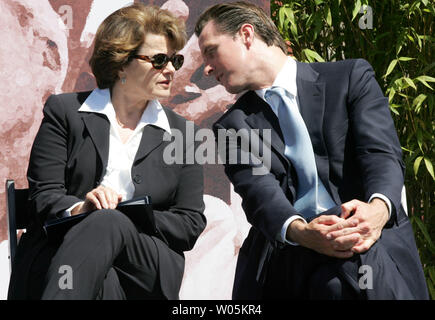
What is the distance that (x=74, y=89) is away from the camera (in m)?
4.32

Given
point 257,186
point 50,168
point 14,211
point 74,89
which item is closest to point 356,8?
point 74,89

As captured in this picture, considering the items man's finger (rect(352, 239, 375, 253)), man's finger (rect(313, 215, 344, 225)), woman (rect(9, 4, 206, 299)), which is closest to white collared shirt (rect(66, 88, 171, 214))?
woman (rect(9, 4, 206, 299))

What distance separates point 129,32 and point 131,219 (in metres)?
0.99

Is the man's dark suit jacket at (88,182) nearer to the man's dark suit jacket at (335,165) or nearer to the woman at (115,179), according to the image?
the woman at (115,179)

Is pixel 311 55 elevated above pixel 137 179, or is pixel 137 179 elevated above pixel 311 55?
pixel 311 55

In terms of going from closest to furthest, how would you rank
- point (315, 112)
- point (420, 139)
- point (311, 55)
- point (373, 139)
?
point (373, 139) < point (315, 112) < point (420, 139) < point (311, 55)

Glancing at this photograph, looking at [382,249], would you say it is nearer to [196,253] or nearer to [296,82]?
[296,82]

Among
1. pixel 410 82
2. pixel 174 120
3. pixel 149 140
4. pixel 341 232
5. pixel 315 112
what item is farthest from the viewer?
pixel 410 82

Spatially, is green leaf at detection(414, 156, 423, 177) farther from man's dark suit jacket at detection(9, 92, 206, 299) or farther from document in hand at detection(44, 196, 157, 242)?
document in hand at detection(44, 196, 157, 242)

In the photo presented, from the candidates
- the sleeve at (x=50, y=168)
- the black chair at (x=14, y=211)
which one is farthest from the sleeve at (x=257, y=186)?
the black chair at (x=14, y=211)

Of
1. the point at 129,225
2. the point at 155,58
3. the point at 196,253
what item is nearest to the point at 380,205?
the point at 129,225

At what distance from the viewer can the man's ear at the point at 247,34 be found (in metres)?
3.30

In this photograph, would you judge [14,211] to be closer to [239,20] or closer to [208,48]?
[208,48]

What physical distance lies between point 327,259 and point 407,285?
0.31 meters
